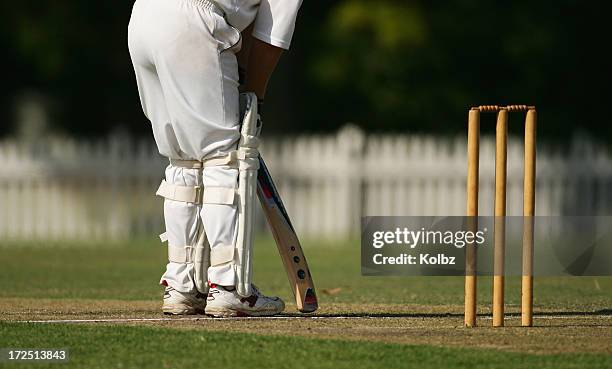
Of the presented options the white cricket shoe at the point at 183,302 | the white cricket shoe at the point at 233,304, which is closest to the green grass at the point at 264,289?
the white cricket shoe at the point at 233,304

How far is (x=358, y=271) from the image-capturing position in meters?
12.5

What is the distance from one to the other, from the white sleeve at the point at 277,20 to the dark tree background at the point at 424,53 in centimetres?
1454

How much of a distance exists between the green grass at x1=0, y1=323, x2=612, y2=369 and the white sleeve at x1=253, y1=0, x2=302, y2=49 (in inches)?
65.1

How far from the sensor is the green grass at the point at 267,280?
9.44 metres

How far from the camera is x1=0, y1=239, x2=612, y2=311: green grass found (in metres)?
9.44

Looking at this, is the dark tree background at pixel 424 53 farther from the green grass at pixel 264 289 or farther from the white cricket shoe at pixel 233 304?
the white cricket shoe at pixel 233 304

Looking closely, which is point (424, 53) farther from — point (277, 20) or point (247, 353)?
point (247, 353)

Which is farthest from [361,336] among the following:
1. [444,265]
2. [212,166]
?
[212,166]

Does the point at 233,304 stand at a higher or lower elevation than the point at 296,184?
lower

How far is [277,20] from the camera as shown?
24.4 ft

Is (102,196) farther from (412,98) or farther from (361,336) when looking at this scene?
(361,336)

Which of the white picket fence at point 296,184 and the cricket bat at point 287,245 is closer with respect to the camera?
the cricket bat at point 287,245

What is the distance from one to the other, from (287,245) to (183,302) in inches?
25.7

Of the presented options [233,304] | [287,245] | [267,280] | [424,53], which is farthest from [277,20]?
[424,53]
